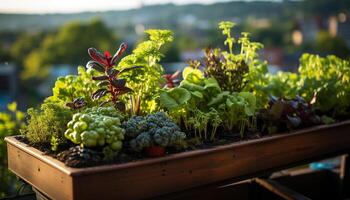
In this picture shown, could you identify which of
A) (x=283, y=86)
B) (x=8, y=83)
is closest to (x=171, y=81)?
(x=283, y=86)

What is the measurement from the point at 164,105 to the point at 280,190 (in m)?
0.77

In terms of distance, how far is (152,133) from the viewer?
134 cm

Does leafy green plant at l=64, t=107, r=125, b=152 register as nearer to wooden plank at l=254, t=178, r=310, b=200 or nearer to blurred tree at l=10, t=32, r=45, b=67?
wooden plank at l=254, t=178, r=310, b=200

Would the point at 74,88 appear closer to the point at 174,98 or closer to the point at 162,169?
the point at 174,98

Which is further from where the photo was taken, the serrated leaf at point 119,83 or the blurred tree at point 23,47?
the blurred tree at point 23,47

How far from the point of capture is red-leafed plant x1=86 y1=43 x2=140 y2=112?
4.85ft

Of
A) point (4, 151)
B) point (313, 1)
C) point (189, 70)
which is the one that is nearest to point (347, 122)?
point (189, 70)

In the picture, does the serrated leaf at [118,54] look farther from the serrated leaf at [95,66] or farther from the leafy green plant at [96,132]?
the leafy green plant at [96,132]

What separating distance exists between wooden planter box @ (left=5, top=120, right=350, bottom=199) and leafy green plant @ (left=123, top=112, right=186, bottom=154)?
0.06 meters

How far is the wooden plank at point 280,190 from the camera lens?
5.91 ft

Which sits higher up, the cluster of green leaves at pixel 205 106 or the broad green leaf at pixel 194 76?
the broad green leaf at pixel 194 76

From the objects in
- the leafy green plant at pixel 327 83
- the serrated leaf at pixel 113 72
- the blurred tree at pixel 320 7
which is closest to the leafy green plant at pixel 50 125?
the serrated leaf at pixel 113 72

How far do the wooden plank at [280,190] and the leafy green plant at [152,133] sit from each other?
712mm

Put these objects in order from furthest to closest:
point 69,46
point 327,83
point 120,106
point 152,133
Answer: point 69,46 < point 327,83 < point 120,106 < point 152,133
